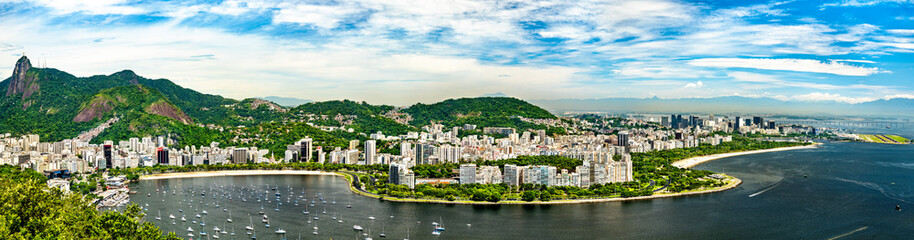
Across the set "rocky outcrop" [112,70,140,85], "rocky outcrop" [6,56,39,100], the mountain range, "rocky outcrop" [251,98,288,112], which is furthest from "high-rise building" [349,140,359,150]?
"rocky outcrop" [112,70,140,85]

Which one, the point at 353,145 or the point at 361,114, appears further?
the point at 361,114

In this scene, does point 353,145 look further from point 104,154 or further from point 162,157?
point 104,154

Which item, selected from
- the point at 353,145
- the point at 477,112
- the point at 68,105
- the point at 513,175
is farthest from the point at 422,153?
A: the point at 68,105

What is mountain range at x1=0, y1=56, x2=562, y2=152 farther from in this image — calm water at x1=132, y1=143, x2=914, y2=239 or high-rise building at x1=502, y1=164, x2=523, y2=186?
high-rise building at x1=502, y1=164, x2=523, y2=186

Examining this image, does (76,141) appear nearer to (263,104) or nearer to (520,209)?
(263,104)

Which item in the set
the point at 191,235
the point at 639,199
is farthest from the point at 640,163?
the point at 191,235

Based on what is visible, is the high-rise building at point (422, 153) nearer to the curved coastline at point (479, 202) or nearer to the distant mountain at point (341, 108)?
the curved coastline at point (479, 202)
